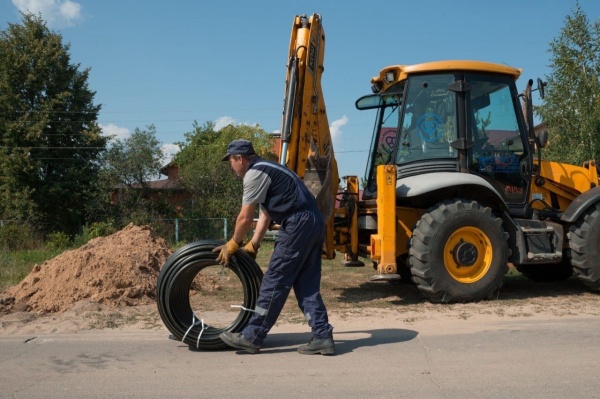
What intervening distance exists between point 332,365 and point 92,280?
423 centimetres

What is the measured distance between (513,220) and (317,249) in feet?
12.4

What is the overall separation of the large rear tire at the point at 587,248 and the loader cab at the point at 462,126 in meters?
0.85

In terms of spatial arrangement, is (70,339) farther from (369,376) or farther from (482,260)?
(482,260)

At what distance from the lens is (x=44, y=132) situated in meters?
26.9

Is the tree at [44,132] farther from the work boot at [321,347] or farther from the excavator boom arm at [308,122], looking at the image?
the work boot at [321,347]

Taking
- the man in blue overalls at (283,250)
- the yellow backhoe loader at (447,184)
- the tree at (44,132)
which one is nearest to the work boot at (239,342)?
the man in blue overalls at (283,250)

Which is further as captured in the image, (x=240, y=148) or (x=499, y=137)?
(x=499, y=137)

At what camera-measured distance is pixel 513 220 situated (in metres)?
7.68

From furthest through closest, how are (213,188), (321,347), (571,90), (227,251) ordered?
(213,188), (571,90), (227,251), (321,347)

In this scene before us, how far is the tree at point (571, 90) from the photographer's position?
1600cm

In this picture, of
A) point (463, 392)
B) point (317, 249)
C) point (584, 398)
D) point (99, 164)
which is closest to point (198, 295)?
point (317, 249)

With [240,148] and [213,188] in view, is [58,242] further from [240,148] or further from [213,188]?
[240,148]

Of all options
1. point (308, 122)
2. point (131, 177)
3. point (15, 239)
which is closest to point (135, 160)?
point (131, 177)

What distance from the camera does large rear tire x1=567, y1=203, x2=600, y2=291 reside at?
295 inches
